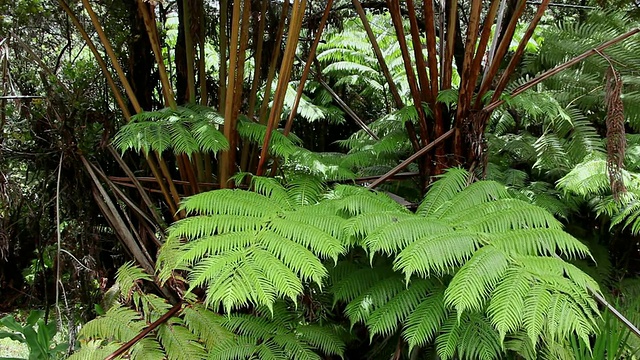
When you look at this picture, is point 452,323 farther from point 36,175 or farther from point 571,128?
point 36,175

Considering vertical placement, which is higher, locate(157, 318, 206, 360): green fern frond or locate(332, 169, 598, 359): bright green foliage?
locate(332, 169, 598, 359): bright green foliage

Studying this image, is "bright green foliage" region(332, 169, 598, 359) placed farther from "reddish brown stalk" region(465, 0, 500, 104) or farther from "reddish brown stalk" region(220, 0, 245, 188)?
"reddish brown stalk" region(220, 0, 245, 188)

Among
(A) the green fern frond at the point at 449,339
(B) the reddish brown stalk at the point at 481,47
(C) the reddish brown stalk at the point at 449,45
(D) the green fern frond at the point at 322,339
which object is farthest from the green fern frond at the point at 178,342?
(C) the reddish brown stalk at the point at 449,45

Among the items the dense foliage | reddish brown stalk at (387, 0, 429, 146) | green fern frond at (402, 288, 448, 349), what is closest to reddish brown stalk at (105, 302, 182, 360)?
the dense foliage

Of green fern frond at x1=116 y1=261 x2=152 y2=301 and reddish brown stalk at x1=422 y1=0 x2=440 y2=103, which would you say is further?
reddish brown stalk at x1=422 y1=0 x2=440 y2=103

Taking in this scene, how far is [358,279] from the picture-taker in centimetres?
146

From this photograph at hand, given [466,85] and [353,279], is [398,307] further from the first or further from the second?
[466,85]

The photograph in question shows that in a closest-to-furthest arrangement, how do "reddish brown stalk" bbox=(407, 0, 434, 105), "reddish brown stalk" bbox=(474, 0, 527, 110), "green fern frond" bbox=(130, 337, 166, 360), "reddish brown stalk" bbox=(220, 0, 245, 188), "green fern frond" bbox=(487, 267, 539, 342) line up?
"green fern frond" bbox=(487, 267, 539, 342) < "green fern frond" bbox=(130, 337, 166, 360) < "reddish brown stalk" bbox=(220, 0, 245, 188) < "reddish brown stalk" bbox=(474, 0, 527, 110) < "reddish brown stalk" bbox=(407, 0, 434, 105)

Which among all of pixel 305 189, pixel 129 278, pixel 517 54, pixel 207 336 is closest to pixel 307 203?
pixel 305 189

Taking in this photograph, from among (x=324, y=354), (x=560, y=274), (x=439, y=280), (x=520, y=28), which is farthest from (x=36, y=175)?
(x=520, y=28)

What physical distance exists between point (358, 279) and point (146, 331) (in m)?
0.61

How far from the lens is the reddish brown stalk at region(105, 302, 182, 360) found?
51.6 inches

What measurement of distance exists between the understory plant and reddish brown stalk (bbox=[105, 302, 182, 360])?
0.07ft

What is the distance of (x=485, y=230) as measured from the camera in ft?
4.22
